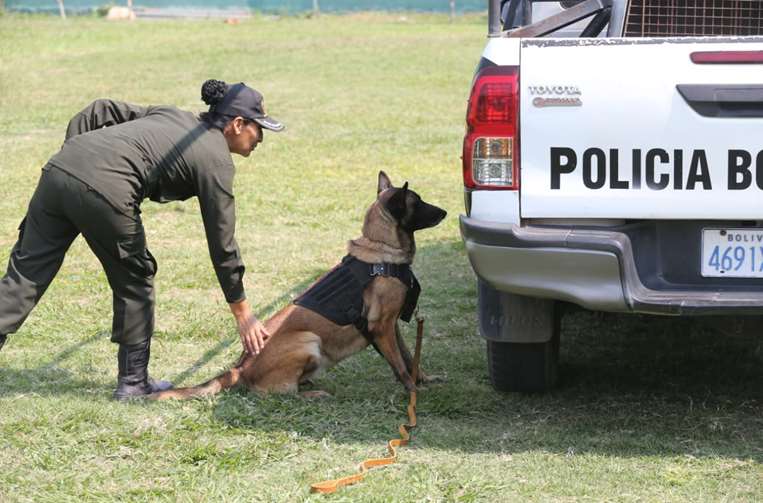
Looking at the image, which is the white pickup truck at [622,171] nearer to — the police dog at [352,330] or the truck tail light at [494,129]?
the truck tail light at [494,129]

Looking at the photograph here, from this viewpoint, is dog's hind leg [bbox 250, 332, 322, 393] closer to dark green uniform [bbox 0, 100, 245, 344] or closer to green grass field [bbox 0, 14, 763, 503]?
green grass field [bbox 0, 14, 763, 503]

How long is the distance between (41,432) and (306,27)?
87.1 ft

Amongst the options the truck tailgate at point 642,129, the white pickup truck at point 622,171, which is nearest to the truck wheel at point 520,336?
the white pickup truck at point 622,171

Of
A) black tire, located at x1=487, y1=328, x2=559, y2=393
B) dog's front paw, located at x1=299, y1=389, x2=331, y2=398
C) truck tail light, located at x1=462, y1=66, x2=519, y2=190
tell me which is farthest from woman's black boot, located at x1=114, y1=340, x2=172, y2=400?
truck tail light, located at x1=462, y1=66, x2=519, y2=190

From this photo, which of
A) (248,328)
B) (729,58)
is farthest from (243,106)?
(729,58)

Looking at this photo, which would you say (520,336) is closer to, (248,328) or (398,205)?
(398,205)

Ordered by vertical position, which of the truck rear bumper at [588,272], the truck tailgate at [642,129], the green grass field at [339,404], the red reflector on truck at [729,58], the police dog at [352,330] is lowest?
the green grass field at [339,404]

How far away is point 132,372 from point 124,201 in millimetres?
812

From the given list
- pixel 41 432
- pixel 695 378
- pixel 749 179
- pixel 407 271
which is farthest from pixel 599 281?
pixel 41 432

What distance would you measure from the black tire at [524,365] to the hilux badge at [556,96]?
110 centimetres

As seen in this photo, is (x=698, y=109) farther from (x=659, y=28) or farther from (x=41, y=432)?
(x=41, y=432)

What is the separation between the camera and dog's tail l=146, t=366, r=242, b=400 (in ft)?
15.9

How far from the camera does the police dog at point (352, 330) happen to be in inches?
192

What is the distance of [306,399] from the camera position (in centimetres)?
488
